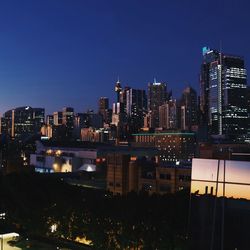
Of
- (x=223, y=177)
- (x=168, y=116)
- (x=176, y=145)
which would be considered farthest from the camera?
(x=168, y=116)

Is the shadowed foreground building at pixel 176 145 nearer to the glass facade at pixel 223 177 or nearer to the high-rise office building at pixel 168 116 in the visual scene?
the high-rise office building at pixel 168 116

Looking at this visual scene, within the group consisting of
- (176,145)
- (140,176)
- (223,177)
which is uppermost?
(223,177)

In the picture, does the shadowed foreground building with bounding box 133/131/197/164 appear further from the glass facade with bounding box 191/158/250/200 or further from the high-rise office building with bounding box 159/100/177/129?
the glass facade with bounding box 191/158/250/200

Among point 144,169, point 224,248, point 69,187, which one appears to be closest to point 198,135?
point 144,169

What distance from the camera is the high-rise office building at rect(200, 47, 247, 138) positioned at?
11138cm

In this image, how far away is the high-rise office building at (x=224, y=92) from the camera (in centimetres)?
11138

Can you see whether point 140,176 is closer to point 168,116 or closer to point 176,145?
point 176,145

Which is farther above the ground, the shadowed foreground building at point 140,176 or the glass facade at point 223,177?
the glass facade at point 223,177

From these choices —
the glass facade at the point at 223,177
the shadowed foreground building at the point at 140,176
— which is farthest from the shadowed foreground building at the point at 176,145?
the glass facade at the point at 223,177

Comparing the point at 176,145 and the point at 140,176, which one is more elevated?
the point at 176,145

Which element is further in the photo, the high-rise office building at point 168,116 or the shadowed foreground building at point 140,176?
the high-rise office building at point 168,116

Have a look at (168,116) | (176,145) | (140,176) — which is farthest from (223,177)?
(168,116)

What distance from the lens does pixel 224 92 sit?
4798 inches

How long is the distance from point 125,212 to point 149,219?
45.9 inches
